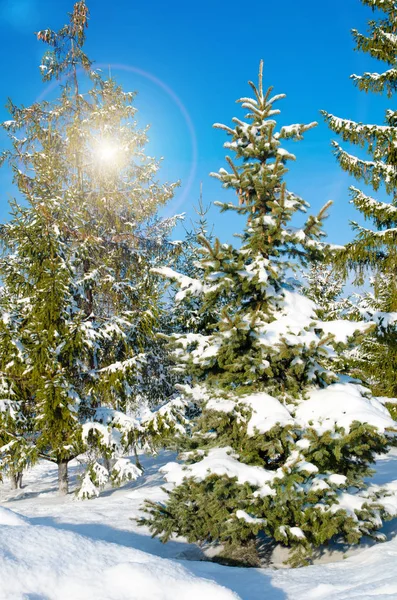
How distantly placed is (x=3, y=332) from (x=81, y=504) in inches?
177

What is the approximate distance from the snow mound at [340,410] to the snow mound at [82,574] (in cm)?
267

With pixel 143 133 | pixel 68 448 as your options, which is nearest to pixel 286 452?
pixel 68 448

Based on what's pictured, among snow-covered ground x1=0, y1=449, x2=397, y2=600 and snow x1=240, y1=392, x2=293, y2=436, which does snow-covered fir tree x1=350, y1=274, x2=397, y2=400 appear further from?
snow-covered ground x1=0, y1=449, x2=397, y2=600

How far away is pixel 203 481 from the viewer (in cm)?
529

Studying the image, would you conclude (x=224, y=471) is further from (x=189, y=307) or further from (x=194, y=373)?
(x=189, y=307)

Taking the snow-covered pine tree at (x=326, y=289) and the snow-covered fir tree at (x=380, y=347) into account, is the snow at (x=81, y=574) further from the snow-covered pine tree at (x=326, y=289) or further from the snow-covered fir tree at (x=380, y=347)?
the snow-covered pine tree at (x=326, y=289)

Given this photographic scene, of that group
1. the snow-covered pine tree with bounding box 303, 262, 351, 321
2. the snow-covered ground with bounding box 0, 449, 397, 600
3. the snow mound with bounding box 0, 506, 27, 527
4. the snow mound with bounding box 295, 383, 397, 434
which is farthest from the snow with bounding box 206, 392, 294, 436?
the snow-covered pine tree with bounding box 303, 262, 351, 321

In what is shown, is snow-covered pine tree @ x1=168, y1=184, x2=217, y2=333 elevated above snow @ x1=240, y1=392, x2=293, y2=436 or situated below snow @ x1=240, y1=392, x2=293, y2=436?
above

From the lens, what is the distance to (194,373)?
6.61m

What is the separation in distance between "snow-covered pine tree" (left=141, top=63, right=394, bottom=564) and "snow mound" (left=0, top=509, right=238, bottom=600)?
6.49 ft

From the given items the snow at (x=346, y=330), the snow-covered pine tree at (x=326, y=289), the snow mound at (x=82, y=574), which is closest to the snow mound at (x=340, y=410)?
the snow at (x=346, y=330)

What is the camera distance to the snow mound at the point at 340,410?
197 inches

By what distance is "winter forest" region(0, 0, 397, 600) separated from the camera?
4.64 m

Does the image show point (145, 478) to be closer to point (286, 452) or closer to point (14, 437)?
point (14, 437)
